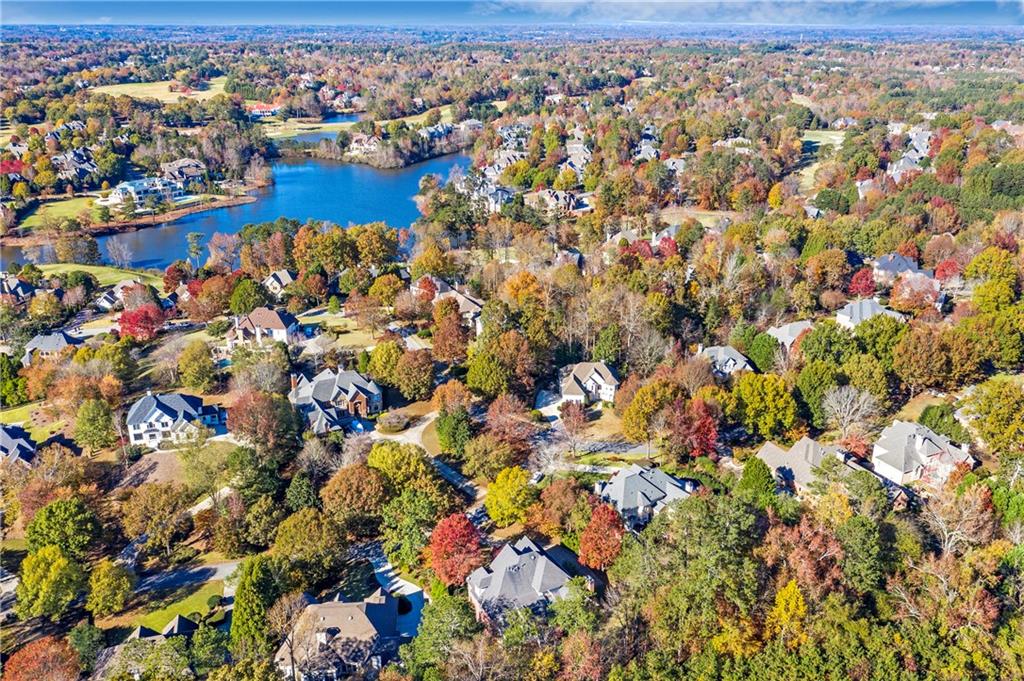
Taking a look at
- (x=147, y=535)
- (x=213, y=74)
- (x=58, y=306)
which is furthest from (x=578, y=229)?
(x=213, y=74)

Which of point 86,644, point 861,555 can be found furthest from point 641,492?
Answer: point 86,644

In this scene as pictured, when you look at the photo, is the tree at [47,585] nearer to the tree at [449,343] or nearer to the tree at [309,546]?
the tree at [309,546]

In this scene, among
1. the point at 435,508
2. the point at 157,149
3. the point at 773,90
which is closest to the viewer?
the point at 435,508

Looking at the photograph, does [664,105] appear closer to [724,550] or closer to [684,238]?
[684,238]

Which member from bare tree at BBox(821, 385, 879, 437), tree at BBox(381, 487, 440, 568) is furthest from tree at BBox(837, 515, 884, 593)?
tree at BBox(381, 487, 440, 568)

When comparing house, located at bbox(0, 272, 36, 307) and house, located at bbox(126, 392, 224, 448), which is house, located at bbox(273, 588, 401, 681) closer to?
house, located at bbox(126, 392, 224, 448)
